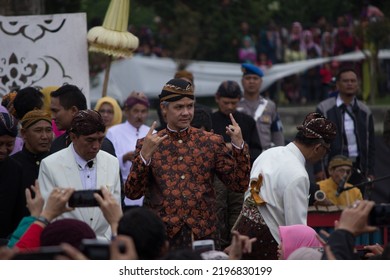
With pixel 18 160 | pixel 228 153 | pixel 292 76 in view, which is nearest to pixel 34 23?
pixel 18 160

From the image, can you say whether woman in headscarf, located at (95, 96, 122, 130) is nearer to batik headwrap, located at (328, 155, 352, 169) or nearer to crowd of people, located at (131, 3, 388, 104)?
batik headwrap, located at (328, 155, 352, 169)

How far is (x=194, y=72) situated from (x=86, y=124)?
14.0 m

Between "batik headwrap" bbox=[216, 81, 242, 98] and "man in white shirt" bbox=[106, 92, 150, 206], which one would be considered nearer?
"batik headwrap" bbox=[216, 81, 242, 98]

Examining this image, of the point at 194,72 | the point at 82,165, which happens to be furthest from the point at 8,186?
the point at 194,72

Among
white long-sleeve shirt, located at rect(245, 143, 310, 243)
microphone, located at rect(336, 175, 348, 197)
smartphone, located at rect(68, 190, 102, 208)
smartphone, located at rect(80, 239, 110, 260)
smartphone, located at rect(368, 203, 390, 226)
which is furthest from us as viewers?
microphone, located at rect(336, 175, 348, 197)

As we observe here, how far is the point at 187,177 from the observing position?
866 cm

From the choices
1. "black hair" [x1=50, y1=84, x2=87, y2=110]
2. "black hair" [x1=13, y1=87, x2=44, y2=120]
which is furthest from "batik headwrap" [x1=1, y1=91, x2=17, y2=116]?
"black hair" [x1=50, y1=84, x2=87, y2=110]

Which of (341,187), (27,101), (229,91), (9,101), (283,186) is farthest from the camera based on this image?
(229,91)

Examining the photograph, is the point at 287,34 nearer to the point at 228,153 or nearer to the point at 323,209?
the point at 323,209

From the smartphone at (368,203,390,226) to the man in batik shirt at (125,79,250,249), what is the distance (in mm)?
2076

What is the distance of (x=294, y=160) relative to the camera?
870 centimetres

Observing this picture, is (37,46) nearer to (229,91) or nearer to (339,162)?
(229,91)

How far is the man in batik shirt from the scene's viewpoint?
8.64 metres

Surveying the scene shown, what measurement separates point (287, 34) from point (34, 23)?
1122cm
